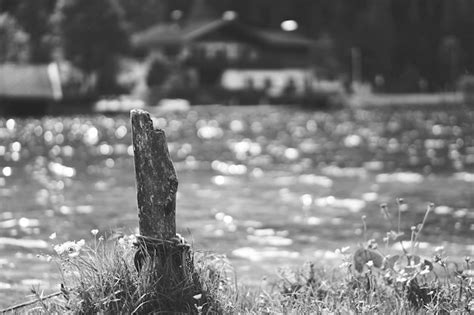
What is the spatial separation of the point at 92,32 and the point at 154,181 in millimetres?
91856

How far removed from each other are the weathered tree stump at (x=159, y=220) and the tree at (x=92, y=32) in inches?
3551

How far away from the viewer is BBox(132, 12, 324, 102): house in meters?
120

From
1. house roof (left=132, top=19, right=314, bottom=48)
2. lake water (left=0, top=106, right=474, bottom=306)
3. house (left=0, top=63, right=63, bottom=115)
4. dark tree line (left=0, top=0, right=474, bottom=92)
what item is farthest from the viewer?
house roof (left=132, top=19, right=314, bottom=48)

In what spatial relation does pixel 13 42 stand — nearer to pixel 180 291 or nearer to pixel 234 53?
pixel 234 53

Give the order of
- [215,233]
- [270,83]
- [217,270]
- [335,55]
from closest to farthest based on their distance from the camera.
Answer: [217,270] < [215,233] < [270,83] < [335,55]

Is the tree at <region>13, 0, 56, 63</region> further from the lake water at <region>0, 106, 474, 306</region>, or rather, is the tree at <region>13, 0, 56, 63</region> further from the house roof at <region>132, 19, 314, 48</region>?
the lake water at <region>0, 106, 474, 306</region>

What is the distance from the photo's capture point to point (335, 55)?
13112cm

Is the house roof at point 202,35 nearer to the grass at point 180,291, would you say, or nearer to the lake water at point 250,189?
the lake water at point 250,189

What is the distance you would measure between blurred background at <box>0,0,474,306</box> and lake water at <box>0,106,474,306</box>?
0.31ft

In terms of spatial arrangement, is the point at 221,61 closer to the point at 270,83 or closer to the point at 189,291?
the point at 270,83

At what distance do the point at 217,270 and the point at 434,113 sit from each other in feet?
283

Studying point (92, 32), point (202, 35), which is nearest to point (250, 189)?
point (92, 32)

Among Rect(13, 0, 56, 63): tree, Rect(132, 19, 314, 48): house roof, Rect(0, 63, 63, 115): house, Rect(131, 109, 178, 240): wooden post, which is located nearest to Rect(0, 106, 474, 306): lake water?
Rect(131, 109, 178, 240): wooden post

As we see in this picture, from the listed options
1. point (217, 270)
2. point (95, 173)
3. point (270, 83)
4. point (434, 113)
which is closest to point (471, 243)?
point (217, 270)
